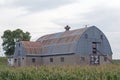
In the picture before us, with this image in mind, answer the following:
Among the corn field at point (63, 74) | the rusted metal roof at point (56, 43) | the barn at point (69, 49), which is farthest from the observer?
the rusted metal roof at point (56, 43)

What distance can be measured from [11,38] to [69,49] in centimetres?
3189

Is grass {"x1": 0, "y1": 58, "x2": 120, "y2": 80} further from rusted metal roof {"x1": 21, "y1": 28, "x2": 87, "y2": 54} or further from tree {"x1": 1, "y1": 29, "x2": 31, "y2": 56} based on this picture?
tree {"x1": 1, "y1": 29, "x2": 31, "y2": 56}

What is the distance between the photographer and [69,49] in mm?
53625

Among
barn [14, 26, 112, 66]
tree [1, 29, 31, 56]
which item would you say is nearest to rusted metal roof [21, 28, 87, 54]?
barn [14, 26, 112, 66]

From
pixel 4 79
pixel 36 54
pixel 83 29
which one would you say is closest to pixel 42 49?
pixel 36 54

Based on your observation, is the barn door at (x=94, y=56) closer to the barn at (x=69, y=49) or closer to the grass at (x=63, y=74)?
the barn at (x=69, y=49)

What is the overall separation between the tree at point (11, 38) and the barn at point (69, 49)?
794 inches

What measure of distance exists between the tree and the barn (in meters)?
20.2

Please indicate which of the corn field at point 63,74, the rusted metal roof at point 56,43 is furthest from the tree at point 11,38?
the corn field at point 63,74

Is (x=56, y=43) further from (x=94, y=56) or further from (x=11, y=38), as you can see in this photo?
(x=11, y=38)

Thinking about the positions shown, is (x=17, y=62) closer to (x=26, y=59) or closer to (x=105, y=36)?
(x=26, y=59)

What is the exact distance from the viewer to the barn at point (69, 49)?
2096 inches

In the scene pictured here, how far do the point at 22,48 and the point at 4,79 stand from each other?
39.0 metres

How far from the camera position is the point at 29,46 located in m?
59.9
